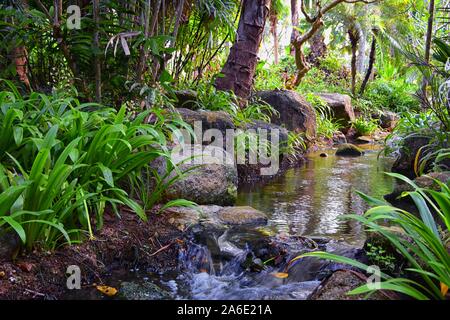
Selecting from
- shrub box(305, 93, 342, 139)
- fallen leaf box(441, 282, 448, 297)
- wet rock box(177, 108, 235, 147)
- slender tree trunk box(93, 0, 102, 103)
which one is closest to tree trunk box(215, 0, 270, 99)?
wet rock box(177, 108, 235, 147)

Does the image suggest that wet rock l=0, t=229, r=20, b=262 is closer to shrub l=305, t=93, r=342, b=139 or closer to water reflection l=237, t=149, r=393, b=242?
water reflection l=237, t=149, r=393, b=242

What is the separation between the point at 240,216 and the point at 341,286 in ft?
4.80

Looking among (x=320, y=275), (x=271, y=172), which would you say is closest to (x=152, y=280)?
(x=320, y=275)

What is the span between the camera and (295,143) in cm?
670

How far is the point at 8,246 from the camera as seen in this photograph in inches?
83.8

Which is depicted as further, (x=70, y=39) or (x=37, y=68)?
(x=37, y=68)

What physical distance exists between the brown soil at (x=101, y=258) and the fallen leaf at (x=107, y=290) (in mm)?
76

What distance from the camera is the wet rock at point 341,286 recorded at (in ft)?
5.71

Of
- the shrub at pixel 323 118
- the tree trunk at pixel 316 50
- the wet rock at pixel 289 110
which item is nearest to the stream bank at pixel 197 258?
the wet rock at pixel 289 110

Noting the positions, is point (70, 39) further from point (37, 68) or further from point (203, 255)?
point (203, 255)

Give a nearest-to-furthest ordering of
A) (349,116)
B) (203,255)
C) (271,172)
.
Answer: (203,255) < (271,172) < (349,116)

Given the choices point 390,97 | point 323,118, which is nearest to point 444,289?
point 323,118

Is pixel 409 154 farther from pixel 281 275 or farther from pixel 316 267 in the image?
pixel 281 275

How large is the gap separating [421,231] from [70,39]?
9.88 feet
